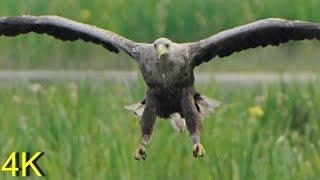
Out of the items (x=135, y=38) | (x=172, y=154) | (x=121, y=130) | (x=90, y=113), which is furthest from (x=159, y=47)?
(x=135, y=38)

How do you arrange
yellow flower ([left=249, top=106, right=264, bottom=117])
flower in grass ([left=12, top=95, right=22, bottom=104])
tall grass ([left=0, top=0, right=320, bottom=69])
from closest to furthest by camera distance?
1. yellow flower ([left=249, top=106, right=264, bottom=117])
2. flower in grass ([left=12, top=95, right=22, bottom=104])
3. tall grass ([left=0, top=0, right=320, bottom=69])

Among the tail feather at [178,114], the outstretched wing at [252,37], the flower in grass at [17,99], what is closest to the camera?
the outstretched wing at [252,37]

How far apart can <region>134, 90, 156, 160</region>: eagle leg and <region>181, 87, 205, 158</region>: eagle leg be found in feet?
0.34

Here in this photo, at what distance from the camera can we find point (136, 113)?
14.0ft

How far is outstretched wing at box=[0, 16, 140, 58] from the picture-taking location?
13.2ft

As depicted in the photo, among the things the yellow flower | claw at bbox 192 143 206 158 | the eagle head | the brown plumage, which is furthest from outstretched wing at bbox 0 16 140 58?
the yellow flower

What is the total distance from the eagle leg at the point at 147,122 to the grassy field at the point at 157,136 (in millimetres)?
1703

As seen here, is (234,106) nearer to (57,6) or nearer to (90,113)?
(90,113)

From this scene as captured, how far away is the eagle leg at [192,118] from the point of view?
387 centimetres

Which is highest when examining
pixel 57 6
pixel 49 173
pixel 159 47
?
pixel 57 6

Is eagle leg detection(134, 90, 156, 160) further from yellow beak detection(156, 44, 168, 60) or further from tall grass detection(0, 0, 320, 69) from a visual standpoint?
tall grass detection(0, 0, 320, 69)

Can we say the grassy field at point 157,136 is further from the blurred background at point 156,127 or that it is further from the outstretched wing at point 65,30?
the outstretched wing at point 65,30

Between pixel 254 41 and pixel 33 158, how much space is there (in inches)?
79.2

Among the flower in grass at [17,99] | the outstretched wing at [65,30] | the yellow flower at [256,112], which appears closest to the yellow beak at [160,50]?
the outstretched wing at [65,30]
